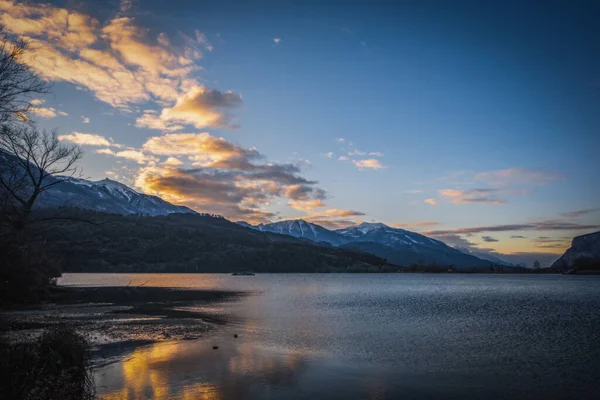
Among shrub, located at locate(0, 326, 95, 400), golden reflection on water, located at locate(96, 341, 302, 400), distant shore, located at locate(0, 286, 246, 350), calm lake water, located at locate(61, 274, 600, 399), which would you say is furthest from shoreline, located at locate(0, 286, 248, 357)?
golden reflection on water, located at locate(96, 341, 302, 400)

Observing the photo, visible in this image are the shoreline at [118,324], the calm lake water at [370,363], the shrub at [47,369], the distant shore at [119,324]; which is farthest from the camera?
the distant shore at [119,324]

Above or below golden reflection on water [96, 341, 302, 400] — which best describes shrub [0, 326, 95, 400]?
above

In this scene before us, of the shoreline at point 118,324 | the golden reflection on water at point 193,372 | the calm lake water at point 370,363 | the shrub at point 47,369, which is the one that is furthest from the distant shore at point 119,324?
the golden reflection on water at point 193,372

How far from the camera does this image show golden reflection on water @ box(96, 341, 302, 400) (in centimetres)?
2158

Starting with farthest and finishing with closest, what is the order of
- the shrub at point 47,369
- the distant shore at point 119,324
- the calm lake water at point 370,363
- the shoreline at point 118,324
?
1. the distant shore at point 119,324
2. the shoreline at point 118,324
3. the calm lake water at point 370,363
4. the shrub at point 47,369

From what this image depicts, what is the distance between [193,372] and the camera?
25.6 m

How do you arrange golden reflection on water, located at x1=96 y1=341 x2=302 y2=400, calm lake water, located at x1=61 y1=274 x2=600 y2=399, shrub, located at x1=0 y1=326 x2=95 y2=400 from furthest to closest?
1. calm lake water, located at x1=61 y1=274 x2=600 y2=399
2. golden reflection on water, located at x1=96 y1=341 x2=302 y2=400
3. shrub, located at x1=0 y1=326 x2=95 y2=400

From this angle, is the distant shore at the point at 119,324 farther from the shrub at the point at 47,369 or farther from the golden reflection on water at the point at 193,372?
the golden reflection on water at the point at 193,372

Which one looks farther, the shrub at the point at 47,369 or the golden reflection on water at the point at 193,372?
the golden reflection on water at the point at 193,372

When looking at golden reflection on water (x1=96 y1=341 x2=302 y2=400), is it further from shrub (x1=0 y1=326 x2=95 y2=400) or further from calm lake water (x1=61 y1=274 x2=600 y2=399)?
shrub (x1=0 y1=326 x2=95 y2=400)

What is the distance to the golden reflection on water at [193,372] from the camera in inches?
850

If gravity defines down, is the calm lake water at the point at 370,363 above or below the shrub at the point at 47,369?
below

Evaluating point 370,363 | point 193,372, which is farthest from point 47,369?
point 370,363

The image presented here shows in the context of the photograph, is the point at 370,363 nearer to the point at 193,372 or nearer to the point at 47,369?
the point at 193,372
